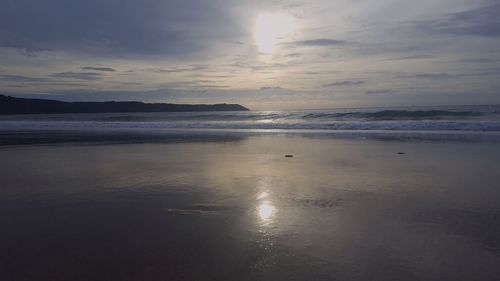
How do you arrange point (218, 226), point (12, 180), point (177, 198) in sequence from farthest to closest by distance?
point (12, 180) < point (177, 198) < point (218, 226)

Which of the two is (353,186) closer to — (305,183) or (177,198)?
(305,183)

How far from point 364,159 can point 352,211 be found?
4.99 m

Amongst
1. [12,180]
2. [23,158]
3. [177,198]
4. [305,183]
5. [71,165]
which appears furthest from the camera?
[23,158]

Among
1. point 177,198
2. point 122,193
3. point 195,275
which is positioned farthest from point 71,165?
point 195,275

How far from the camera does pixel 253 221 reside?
4.66 metres

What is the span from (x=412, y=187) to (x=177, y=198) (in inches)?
149

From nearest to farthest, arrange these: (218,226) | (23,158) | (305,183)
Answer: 1. (218,226)
2. (305,183)
3. (23,158)

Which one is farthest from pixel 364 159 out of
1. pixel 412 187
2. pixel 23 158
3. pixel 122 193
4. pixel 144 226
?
pixel 23 158

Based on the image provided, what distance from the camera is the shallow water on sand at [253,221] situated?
3.35 metres

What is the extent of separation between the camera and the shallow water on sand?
3.35 m

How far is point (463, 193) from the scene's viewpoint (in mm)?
5945

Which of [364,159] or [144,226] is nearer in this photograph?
[144,226]

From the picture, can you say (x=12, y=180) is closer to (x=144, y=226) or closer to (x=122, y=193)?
(x=122, y=193)

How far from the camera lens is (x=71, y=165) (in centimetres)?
931
